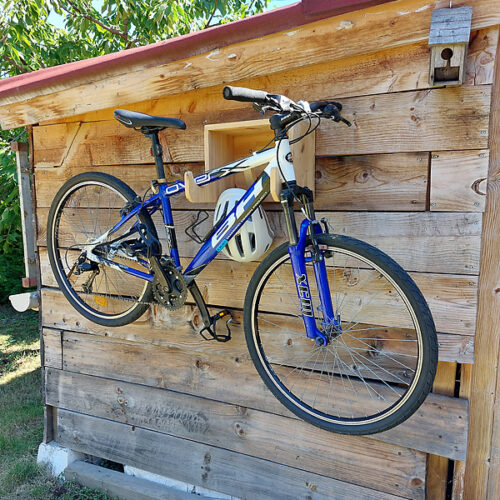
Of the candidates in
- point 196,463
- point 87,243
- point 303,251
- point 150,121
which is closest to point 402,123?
point 303,251

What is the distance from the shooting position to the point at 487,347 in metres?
1.91

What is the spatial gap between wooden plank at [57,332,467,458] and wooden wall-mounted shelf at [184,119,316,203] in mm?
878

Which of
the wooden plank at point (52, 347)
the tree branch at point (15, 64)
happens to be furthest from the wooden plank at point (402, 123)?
the tree branch at point (15, 64)

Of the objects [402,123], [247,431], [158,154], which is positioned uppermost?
[402,123]

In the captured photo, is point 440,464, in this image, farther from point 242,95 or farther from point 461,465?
point 242,95

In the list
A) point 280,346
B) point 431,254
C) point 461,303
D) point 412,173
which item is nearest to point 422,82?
point 412,173

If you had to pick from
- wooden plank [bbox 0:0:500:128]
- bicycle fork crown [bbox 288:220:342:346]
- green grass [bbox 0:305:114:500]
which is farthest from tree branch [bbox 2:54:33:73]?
bicycle fork crown [bbox 288:220:342:346]

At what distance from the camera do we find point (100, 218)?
2840 mm

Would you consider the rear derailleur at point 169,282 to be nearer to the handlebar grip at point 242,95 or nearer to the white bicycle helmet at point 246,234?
the white bicycle helmet at point 246,234

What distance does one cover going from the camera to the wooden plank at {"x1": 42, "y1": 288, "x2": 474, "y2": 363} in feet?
8.03

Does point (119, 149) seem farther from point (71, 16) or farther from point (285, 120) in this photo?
point (71, 16)

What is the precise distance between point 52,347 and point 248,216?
193 centimetres

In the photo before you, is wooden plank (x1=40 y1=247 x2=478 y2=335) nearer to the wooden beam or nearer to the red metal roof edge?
the wooden beam

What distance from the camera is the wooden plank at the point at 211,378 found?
1.96 meters
